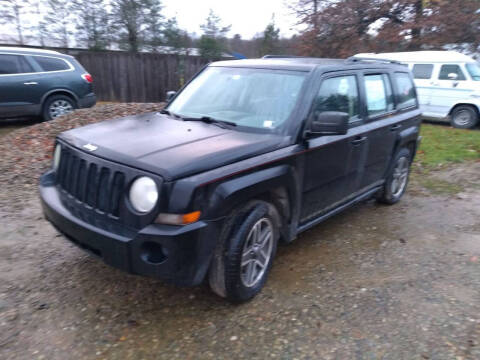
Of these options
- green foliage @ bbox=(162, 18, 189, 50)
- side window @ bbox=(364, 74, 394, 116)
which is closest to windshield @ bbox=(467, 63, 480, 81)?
side window @ bbox=(364, 74, 394, 116)

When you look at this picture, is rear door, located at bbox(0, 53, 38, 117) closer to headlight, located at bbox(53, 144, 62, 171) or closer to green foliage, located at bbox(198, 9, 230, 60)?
headlight, located at bbox(53, 144, 62, 171)

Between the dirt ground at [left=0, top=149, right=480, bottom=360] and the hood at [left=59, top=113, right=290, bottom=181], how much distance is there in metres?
1.16

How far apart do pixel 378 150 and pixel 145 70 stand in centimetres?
1277

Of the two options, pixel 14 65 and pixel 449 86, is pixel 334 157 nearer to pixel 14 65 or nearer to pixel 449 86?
pixel 14 65

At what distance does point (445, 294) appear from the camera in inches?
140

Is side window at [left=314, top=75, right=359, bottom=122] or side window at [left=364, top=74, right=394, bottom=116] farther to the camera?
side window at [left=364, top=74, right=394, bottom=116]

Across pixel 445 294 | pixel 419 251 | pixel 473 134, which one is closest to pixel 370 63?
pixel 419 251

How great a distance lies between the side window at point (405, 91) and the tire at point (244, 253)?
2994 millimetres

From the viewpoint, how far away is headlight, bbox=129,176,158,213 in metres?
2.68

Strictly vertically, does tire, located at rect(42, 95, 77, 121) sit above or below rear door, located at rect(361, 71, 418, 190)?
below

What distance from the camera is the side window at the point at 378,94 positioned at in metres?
4.64

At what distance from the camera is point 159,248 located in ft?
8.89

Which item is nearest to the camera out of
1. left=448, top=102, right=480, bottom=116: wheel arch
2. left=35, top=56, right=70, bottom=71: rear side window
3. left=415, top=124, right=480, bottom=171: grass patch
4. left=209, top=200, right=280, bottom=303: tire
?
left=209, top=200, right=280, bottom=303: tire

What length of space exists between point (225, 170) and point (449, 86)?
454 inches
